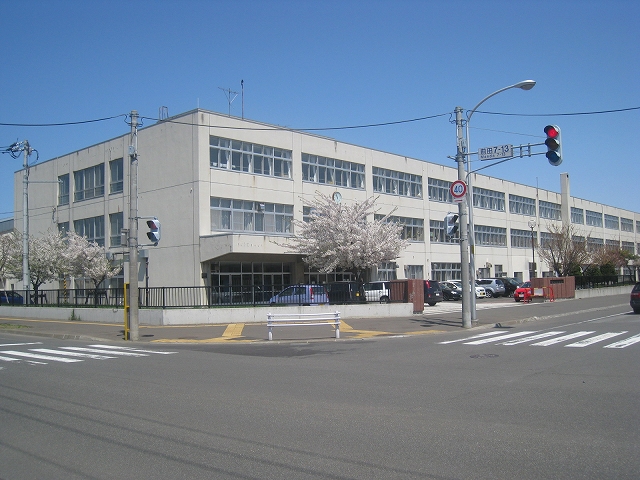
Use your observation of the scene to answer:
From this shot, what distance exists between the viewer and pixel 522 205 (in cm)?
6912

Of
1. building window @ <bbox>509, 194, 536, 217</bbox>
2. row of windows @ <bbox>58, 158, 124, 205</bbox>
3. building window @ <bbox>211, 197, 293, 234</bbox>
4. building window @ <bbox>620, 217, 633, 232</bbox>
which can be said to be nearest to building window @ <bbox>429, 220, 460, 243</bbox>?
building window @ <bbox>509, 194, 536, 217</bbox>

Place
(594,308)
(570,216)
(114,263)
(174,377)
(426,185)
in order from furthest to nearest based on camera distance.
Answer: (570,216) → (426,185) → (114,263) → (594,308) → (174,377)

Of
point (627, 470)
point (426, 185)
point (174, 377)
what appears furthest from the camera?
point (426, 185)

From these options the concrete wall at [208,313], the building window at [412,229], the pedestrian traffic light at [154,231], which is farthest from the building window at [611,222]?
the pedestrian traffic light at [154,231]

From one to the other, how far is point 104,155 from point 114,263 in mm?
7857

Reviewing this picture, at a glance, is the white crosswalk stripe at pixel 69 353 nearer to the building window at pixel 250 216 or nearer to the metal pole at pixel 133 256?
the metal pole at pixel 133 256

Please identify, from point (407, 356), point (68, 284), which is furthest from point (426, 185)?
point (407, 356)

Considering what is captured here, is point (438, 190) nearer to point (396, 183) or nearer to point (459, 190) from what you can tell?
point (396, 183)

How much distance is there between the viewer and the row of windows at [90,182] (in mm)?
41781

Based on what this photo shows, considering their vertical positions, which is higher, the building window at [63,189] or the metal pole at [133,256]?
the building window at [63,189]

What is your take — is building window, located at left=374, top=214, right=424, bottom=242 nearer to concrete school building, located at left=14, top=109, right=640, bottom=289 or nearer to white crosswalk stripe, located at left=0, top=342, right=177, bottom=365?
concrete school building, located at left=14, top=109, right=640, bottom=289

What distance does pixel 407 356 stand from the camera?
1507 cm

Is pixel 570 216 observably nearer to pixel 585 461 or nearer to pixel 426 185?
pixel 426 185

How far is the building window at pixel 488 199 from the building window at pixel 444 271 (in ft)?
26.1
